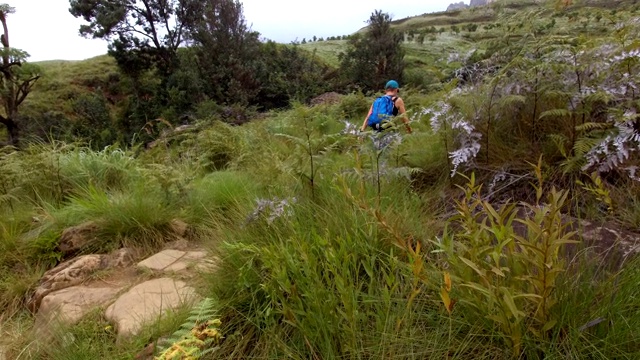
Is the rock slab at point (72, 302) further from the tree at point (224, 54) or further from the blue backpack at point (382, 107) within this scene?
the tree at point (224, 54)

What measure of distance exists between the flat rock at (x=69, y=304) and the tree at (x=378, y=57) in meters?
13.5

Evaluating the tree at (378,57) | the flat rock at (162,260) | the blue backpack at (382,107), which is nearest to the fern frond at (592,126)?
the flat rock at (162,260)

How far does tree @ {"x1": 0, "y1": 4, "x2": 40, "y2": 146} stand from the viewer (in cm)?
1368

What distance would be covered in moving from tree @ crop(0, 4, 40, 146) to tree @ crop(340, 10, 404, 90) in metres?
11.7

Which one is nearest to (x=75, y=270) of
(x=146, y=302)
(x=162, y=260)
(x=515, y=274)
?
(x=162, y=260)

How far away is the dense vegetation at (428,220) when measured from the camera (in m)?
1.31

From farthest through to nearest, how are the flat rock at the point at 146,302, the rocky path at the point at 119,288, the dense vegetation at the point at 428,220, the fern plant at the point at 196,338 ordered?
the rocky path at the point at 119,288, the flat rock at the point at 146,302, the fern plant at the point at 196,338, the dense vegetation at the point at 428,220

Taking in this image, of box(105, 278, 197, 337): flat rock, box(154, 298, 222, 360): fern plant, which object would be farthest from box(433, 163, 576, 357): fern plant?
box(105, 278, 197, 337): flat rock

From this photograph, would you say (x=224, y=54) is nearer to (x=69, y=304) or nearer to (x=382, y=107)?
(x=382, y=107)

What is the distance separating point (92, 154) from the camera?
17.1ft

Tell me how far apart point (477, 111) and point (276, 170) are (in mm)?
1654

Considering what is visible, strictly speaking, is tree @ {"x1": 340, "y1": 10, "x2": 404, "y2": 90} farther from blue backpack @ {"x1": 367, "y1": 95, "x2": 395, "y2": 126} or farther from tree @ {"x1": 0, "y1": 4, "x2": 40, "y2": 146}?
tree @ {"x1": 0, "y1": 4, "x2": 40, "y2": 146}

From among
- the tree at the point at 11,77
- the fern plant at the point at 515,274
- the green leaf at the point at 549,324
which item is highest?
the tree at the point at 11,77

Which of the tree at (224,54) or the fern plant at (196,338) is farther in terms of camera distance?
the tree at (224,54)
